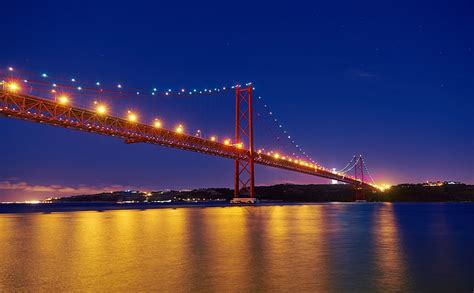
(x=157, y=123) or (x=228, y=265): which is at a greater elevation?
(x=157, y=123)

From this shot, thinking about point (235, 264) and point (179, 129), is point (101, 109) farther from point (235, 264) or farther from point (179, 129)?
point (235, 264)

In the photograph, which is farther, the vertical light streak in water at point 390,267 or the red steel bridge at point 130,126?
A: the red steel bridge at point 130,126

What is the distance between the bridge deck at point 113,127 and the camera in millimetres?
35719

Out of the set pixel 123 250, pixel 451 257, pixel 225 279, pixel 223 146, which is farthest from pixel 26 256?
pixel 223 146

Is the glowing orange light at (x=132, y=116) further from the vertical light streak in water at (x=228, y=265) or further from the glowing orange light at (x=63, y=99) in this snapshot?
the vertical light streak in water at (x=228, y=265)

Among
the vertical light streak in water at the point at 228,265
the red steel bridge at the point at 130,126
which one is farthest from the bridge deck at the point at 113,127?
the vertical light streak in water at the point at 228,265

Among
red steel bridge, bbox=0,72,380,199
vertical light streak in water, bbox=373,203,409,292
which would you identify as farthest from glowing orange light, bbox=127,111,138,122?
vertical light streak in water, bbox=373,203,409,292

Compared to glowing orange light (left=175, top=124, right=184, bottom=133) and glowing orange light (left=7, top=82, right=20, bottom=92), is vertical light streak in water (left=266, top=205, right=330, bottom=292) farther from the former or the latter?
glowing orange light (left=175, top=124, right=184, bottom=133)

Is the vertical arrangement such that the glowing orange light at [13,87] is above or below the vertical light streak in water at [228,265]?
above

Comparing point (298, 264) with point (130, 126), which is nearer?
point (298, 264)

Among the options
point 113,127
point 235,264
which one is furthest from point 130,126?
point 235,264

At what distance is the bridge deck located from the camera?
3572 centimetres

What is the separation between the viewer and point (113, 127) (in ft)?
151

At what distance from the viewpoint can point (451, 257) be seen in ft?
38.5
